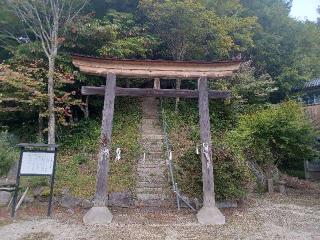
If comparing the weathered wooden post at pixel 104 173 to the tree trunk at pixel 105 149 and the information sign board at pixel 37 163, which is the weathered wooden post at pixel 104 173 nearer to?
the tree trunk at pixel 105 149

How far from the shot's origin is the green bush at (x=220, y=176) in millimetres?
8516

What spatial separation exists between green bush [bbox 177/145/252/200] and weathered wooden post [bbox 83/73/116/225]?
2293 mm

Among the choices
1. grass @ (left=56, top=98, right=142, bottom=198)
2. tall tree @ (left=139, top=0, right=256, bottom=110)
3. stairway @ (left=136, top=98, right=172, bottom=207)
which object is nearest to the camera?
stairway @ (left=136, top=98, right=172, bottom=207)

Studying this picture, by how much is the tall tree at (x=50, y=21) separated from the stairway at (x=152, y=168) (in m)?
3.53

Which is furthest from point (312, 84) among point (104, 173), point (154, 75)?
point (104, 173)

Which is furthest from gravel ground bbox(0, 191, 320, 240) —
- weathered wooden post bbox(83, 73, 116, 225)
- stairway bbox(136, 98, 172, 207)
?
stairway bbox(136, 98, 172, 207)

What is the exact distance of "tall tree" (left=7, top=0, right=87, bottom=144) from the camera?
1146cm

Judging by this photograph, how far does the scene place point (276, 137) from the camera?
10.9m

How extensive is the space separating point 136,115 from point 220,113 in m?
4.03

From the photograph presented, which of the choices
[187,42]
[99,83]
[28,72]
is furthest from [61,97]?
[187,42]

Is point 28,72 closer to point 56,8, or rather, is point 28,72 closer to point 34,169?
point 56,8

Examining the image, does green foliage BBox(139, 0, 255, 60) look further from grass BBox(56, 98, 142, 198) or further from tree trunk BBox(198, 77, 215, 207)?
tree trunk BBox(198, 77, 215, 207)

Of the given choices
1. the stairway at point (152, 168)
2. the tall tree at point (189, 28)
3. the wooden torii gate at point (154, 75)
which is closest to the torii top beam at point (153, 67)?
the wooden torii gate at point (154, 75)

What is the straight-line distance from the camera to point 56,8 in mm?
12188
